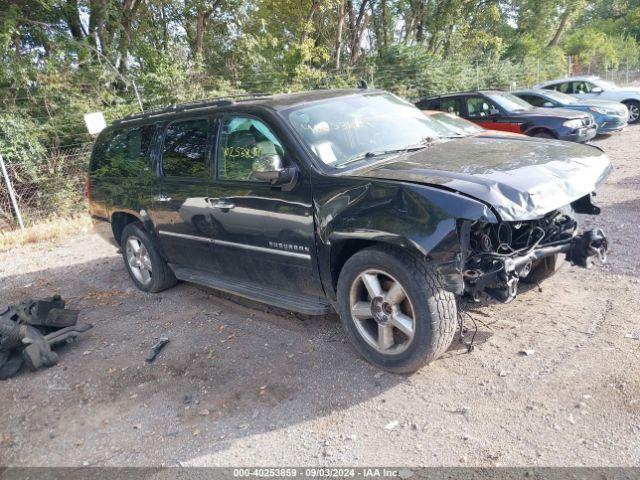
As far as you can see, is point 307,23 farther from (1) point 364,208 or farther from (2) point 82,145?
(1) point 364,208

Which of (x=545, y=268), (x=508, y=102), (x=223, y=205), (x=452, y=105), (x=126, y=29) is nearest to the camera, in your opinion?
(x=545, y=268)

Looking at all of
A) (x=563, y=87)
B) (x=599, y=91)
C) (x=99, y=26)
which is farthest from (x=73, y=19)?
(x=599, y=91)

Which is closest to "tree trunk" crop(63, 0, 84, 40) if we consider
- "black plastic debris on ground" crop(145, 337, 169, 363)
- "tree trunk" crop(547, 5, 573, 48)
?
"black plastic debris on ground" crop(145, 337, 169, 363)

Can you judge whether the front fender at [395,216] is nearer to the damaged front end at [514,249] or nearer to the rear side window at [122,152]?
the damaged front end at [514,249]

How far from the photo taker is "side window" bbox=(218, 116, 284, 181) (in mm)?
3949

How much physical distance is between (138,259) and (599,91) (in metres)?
14.4

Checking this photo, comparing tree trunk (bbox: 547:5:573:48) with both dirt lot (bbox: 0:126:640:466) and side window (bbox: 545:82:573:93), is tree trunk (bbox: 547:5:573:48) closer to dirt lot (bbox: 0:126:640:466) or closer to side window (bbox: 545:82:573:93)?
side window (bbox: 545:82:573:93)

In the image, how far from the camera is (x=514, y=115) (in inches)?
429

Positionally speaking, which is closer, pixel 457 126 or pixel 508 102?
pixel 457 126

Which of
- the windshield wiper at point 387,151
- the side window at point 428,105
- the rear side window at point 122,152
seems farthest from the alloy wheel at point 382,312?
the side window at point 428,105

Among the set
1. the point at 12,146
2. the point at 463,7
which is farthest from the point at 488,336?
the point at 463,7

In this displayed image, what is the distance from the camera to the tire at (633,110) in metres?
14.6

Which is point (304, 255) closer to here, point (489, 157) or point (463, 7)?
point (489, 157)

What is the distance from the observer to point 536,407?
116 inches
